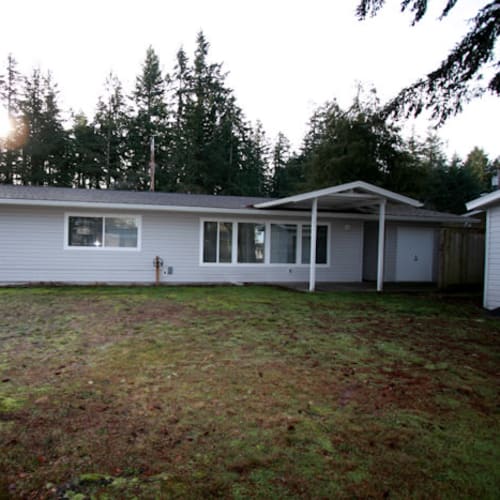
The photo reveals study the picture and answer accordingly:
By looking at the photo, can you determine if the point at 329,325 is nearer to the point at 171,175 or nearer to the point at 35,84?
the point at 171,175

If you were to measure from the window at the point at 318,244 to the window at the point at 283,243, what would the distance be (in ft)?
0.98

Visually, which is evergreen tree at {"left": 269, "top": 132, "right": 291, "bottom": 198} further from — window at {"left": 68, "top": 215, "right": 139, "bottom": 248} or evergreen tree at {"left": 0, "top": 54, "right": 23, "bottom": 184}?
window at {"left": 68, "top": 215, "right": 139, "bottom": 248}

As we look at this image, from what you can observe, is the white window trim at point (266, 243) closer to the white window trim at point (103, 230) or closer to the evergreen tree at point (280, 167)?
the white window trim at point (103, 230)

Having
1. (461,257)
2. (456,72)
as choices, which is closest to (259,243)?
(461,257)

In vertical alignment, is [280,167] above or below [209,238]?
above

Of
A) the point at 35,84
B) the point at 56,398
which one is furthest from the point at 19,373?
the point at 35,84

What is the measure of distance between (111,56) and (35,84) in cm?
560

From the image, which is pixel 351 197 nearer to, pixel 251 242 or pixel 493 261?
pixel 251 242

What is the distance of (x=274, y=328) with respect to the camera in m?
6.14

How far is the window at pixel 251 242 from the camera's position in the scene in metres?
12.1

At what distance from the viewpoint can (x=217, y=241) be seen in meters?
11.9

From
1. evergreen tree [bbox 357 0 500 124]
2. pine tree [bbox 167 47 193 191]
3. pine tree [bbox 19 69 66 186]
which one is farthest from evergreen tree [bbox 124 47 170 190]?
evergreen tree [bbox 357 0 500 124]

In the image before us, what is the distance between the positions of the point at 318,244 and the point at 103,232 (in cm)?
626

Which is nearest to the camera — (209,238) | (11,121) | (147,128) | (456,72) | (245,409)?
(245,409)
